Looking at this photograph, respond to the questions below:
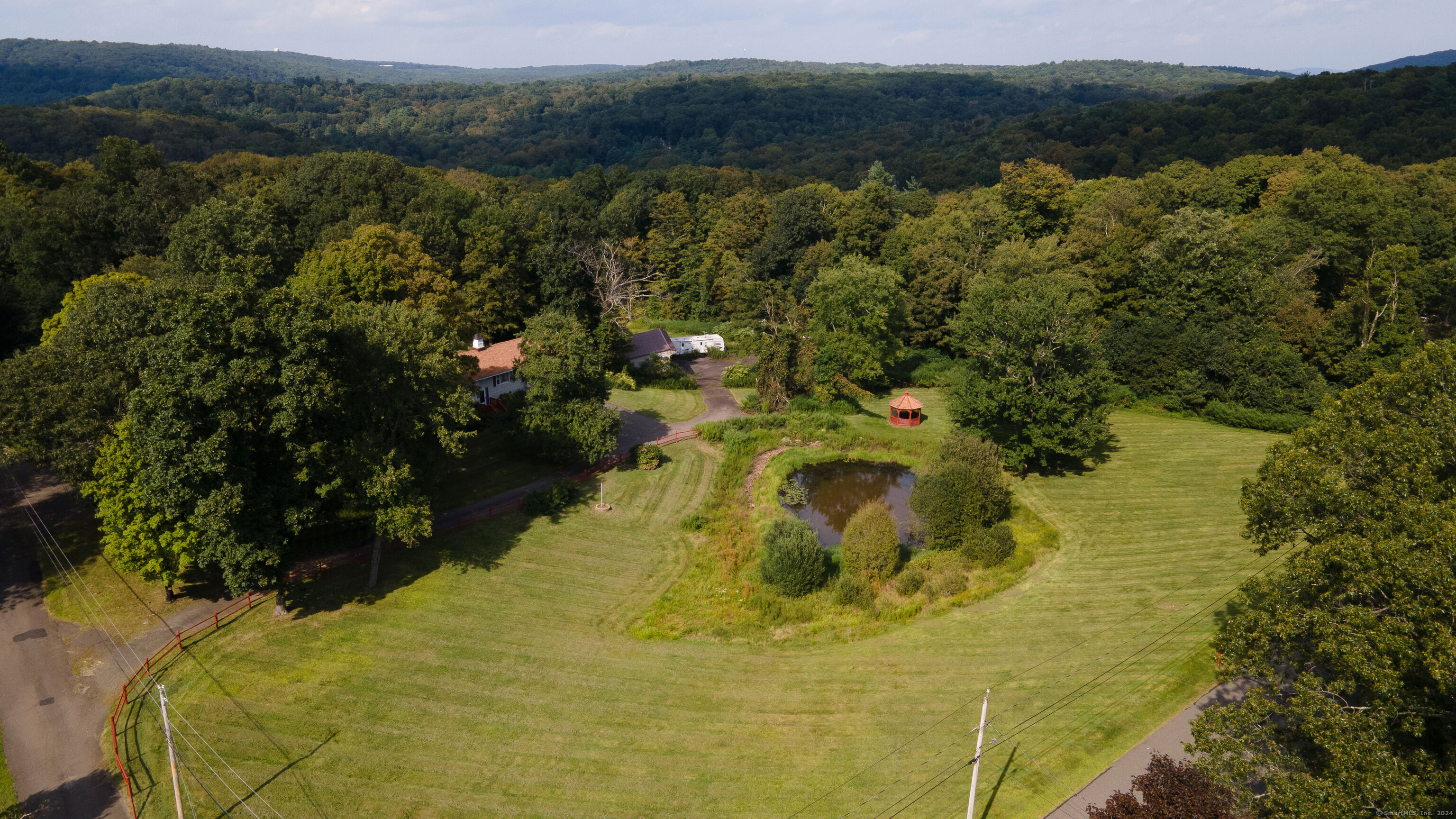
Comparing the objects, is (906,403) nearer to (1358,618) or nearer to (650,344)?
(650,344)

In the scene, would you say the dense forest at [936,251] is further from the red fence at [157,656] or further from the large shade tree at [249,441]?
the red fence at [157,656]

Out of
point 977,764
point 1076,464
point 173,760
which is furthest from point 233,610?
point 1076,464

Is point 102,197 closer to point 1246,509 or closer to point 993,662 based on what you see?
point 993,662

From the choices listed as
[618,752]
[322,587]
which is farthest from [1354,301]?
[322,587]

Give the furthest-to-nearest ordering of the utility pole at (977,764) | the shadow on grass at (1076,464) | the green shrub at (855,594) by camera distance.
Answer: the shadow on grass at (1076,464)
the green shrub at (855,594)
the utility pole at (977,764)

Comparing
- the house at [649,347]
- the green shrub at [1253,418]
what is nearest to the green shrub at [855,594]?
the house at [649,347]

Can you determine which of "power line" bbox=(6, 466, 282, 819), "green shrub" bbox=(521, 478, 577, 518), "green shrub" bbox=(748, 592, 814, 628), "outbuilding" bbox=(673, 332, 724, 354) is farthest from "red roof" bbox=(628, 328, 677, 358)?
"power line" bbox=(6, 466, 282, 819)
